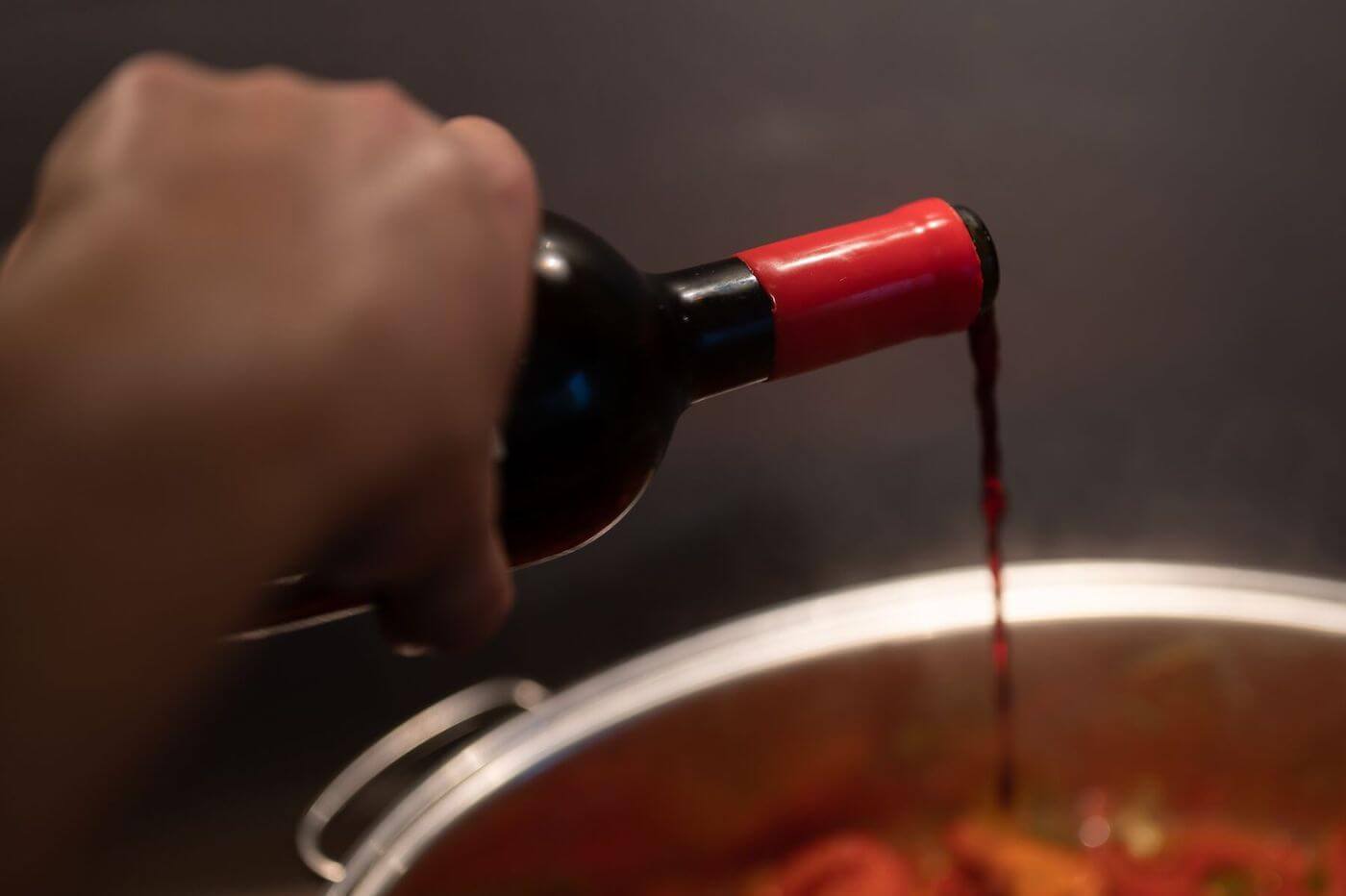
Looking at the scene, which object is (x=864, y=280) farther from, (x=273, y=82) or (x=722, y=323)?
(x=273, y=82)

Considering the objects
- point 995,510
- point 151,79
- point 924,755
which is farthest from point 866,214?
point 151,79

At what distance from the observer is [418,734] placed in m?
0.89

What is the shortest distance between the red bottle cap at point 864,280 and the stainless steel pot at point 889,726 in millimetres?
386

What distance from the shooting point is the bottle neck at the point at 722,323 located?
1.50ft

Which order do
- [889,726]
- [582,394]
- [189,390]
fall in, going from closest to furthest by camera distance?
[189,390] < [582,394] < [889,726]

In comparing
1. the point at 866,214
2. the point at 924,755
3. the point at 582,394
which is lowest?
the point at 924,755

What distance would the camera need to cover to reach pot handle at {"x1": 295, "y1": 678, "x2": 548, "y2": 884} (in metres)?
0.84

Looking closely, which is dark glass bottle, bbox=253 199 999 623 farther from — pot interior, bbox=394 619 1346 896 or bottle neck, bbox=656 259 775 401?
pot interior, bbox=394 619 1346 896

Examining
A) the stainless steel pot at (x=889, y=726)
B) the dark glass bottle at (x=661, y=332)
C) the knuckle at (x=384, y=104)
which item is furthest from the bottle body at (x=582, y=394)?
the stainless steel pot at (x=889, y=726)

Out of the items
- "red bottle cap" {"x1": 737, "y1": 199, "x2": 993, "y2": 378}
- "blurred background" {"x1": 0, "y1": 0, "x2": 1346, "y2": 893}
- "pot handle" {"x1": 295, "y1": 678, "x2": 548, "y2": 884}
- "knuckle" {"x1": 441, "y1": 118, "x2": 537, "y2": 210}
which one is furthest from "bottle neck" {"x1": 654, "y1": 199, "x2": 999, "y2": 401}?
"pot handle" {"x1": 295, "y1": 678, "x2": 548, "y2": 884}

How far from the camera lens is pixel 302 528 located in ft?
0.91

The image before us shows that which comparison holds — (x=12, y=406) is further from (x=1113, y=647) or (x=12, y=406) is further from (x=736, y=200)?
(x=1113, y=647)

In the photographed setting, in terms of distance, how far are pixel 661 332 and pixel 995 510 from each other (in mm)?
270

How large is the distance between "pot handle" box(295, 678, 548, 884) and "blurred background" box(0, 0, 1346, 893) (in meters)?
0.01
